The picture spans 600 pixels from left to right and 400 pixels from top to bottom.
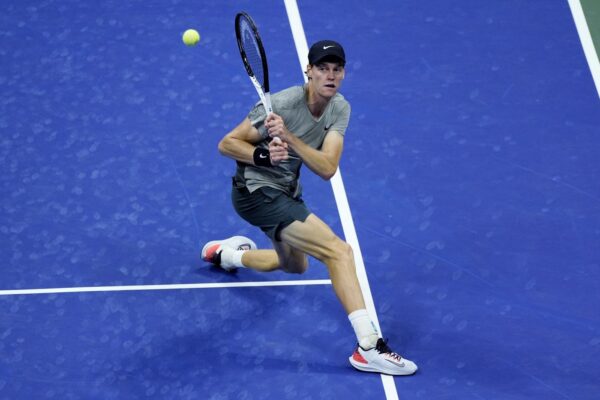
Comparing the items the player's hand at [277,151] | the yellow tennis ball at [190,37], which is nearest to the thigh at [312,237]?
the player's hand at [277,151]

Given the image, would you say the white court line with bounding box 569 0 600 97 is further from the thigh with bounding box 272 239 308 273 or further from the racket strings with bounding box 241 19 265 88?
the racket strings with bounding box 241 19 265 88

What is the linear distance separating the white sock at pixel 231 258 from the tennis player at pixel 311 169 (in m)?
0.58

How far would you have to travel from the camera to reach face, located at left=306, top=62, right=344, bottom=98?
683 cm

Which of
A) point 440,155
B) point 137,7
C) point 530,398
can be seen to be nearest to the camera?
point 530,398

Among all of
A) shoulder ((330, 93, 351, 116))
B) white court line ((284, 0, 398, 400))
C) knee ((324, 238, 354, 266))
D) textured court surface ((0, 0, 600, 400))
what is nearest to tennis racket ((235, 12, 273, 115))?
shoulder ((330, 93, 351, 116))

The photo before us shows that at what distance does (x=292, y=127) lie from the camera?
705cm

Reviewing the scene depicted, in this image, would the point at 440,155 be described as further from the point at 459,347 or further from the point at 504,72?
the point at 459,347

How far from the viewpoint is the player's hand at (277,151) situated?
659cm

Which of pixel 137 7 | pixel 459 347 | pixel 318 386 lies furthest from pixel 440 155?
pixel 137 7

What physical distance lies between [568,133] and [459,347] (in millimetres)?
2532

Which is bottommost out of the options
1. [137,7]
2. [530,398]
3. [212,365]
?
[530,398]

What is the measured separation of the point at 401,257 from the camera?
7.96m

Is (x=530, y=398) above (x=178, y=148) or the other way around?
the other way around

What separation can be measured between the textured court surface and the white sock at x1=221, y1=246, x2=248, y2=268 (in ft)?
0.51
